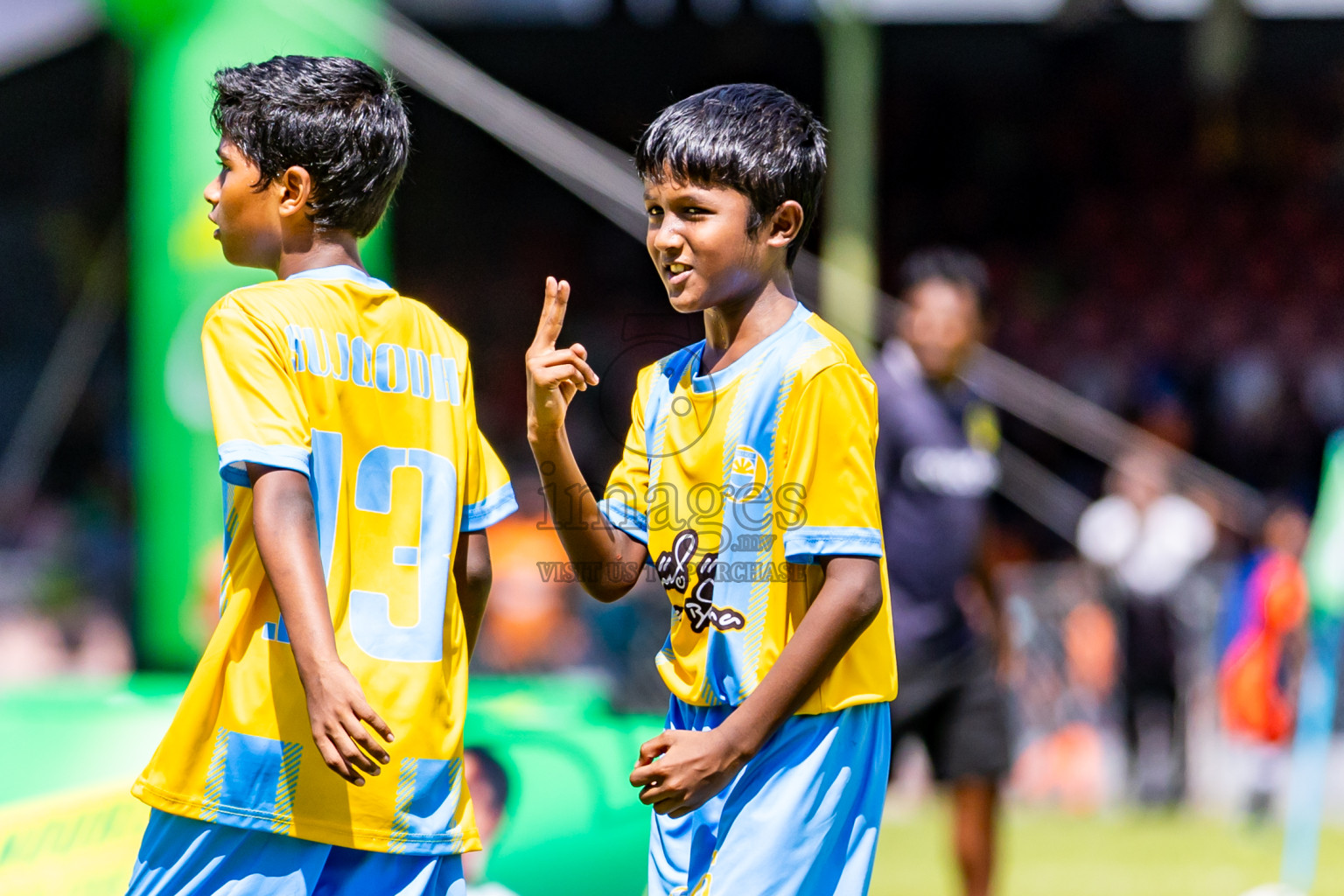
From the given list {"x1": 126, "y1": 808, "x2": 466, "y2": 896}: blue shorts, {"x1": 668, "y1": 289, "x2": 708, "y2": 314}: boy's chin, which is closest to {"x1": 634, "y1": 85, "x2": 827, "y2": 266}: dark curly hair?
{"x1": 668, "y1": 289, "x2": 708, "y2": 314}: boy's chin

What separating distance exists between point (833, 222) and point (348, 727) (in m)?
8.09

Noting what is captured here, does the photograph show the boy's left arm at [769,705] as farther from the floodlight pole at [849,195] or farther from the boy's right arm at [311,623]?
the floodlight pole at [849,195]

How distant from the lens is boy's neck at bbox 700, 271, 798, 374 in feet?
6.43

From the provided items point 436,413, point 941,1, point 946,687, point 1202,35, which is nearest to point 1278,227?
point 1202,35

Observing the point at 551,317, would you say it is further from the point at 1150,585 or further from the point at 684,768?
the point at 1150,585

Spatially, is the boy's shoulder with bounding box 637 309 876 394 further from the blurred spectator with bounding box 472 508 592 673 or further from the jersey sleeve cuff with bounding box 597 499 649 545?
the blurred spectator with bounding box 472 508 592 673

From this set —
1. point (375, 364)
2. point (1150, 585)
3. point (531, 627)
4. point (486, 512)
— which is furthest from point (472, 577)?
point (531, 627)

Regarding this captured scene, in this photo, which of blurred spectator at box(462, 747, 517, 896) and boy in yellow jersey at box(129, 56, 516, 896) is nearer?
boy in yellow jersey at box(129, 56, 516, 896)

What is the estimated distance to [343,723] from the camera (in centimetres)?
168

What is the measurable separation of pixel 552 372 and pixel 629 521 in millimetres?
276

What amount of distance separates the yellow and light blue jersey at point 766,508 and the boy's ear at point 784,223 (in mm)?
102

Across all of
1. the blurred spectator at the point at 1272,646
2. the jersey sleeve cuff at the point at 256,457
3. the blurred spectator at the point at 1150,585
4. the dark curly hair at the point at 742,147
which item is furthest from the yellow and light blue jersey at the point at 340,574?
the blurred spectator at the point at 1272,646

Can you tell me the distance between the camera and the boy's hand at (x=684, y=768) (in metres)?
1.73

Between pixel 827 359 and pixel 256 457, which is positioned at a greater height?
pixel 827 359
